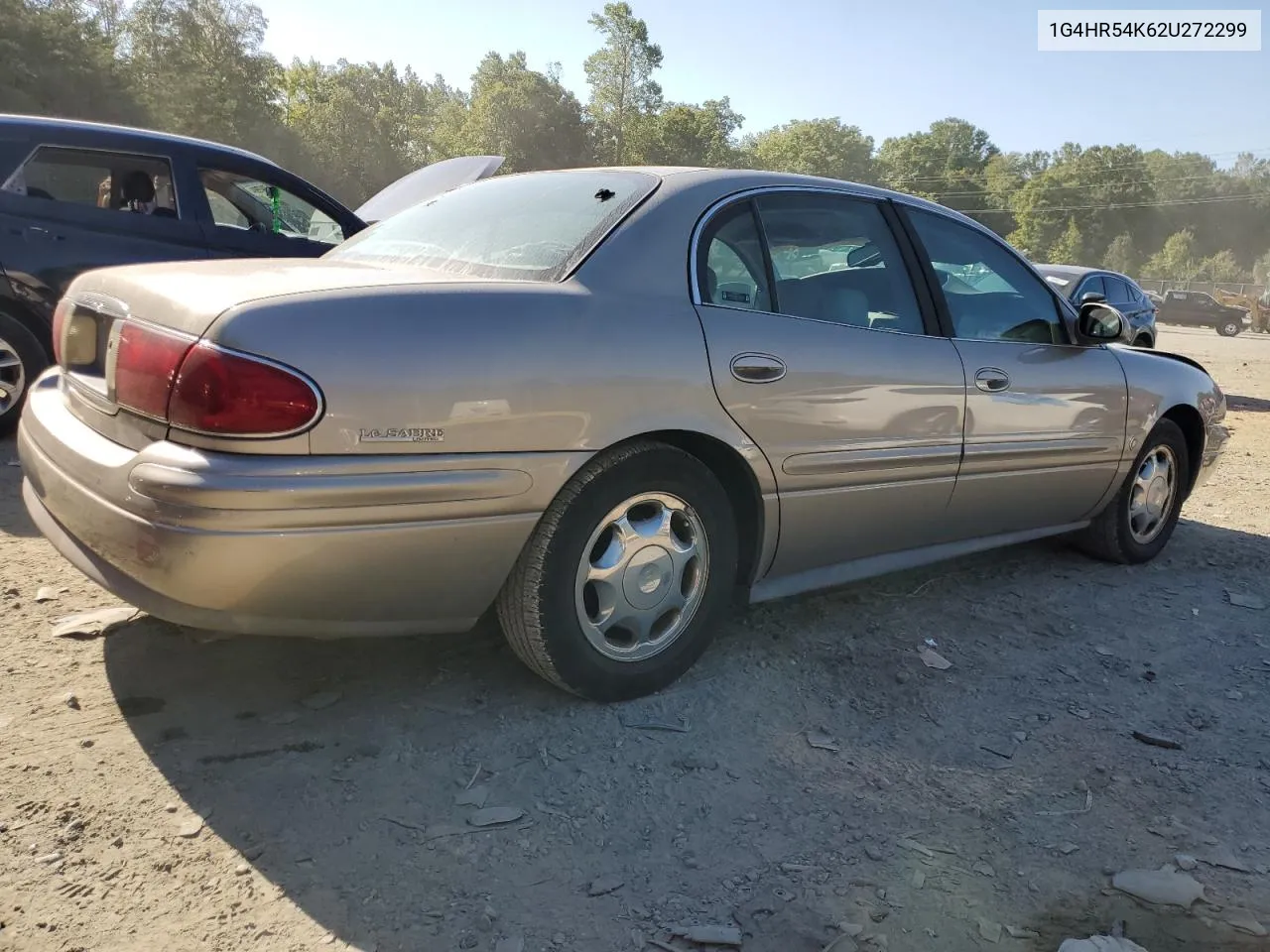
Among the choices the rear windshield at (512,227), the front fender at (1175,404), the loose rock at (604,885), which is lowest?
the loose rock at (604,885)

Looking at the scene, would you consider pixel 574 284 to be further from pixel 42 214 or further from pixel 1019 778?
pixel 42 214

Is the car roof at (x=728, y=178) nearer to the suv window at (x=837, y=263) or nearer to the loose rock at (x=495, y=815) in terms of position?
the suv window at (x=837, y=263)

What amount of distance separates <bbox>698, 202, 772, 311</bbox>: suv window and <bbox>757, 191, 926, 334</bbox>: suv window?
0.06 meters

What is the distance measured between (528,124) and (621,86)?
8449mm

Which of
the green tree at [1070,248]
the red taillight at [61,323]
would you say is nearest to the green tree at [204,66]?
the red taillight at [61,323]

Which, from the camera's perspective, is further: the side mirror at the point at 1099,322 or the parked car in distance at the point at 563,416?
the side mirror at the point at 1099,322

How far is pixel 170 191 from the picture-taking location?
5.47 meters

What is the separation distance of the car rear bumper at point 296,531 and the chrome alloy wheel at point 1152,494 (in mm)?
3264

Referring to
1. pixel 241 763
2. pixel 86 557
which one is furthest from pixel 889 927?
pixel 86 557

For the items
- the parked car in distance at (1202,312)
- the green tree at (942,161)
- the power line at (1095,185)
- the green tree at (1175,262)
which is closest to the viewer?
the parked car in distance at (1202,312)

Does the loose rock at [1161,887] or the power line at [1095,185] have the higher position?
the power line at [1095,185]

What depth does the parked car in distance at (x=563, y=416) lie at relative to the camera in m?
2.08

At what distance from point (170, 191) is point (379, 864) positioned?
482 centimetres

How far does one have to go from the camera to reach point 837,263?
324 cm
